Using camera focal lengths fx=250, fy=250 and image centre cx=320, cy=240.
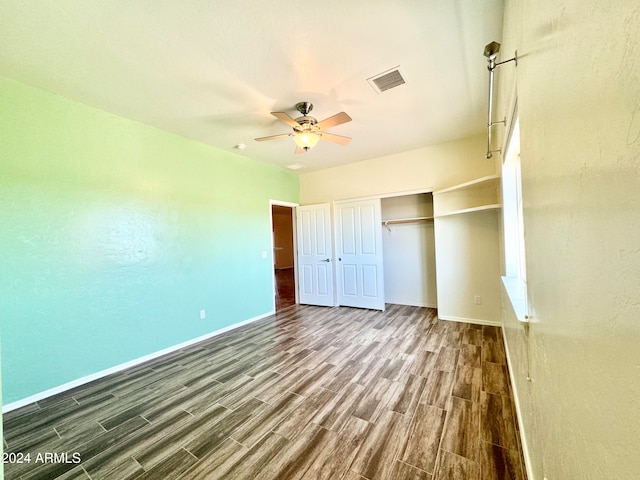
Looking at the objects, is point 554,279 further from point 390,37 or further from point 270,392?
point 270,392

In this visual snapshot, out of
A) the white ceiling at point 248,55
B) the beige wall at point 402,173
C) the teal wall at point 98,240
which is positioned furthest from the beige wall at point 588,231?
the teal wall at point 98,240

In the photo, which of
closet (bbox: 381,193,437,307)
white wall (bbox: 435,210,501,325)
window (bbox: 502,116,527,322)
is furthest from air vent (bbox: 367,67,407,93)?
closet (bbox: 381,193,437,307)

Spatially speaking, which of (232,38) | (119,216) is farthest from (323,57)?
(119,216)

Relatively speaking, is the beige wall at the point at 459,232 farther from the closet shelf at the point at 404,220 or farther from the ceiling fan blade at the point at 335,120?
the ceiling fan blade at the point at 335,120

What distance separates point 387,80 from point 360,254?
309 centimetres

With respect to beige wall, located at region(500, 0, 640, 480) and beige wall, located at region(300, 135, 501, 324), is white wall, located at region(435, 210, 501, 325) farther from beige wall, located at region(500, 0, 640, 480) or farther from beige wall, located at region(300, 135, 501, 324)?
beige wall, located at region(500, 0, 640, 480)

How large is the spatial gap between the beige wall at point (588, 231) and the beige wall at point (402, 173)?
10.5 feet

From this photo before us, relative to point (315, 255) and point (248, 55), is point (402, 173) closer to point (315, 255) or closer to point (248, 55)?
point (315, 255)

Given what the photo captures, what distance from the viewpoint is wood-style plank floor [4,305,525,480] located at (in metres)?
1.52

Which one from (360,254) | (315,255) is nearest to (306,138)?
(360,254)

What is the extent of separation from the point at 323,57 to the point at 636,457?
249cm

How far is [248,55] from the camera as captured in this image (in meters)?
1.98

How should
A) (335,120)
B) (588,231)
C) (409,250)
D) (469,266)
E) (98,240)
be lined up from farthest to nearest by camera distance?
(409,250) → (469,266) → (98,240) → (335,120) → (588,231)

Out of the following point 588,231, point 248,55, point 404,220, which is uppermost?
point 248,55
